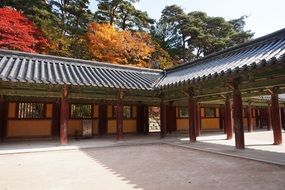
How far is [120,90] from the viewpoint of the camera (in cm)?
1239

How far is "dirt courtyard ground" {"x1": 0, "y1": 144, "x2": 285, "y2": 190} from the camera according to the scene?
5.17 metres

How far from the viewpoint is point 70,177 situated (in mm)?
5855

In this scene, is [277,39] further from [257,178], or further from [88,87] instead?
[88,87]

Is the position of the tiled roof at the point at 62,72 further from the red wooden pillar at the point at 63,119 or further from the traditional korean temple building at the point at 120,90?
the red wooden pillar at the point at 63,119

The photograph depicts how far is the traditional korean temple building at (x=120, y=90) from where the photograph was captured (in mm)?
9307

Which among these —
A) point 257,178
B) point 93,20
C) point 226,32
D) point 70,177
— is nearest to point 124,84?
point 70,177

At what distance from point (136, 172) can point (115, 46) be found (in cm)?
1800

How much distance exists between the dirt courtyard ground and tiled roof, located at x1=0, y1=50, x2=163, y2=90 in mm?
3159

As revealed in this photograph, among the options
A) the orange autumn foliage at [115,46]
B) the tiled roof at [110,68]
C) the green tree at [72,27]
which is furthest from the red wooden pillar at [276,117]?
the green tree at [72,27]

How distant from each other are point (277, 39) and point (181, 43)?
72.9ft

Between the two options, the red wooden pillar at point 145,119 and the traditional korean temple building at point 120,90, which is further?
the red wooden pillar at point 145,119

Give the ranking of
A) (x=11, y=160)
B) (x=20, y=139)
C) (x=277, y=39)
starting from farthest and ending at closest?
(x=20, y=139) → (x=277, y=39) → (x=11, y=160)


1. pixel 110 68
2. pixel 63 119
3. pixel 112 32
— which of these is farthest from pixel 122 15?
pixel 63 119

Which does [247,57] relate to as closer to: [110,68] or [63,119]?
[110,68]
